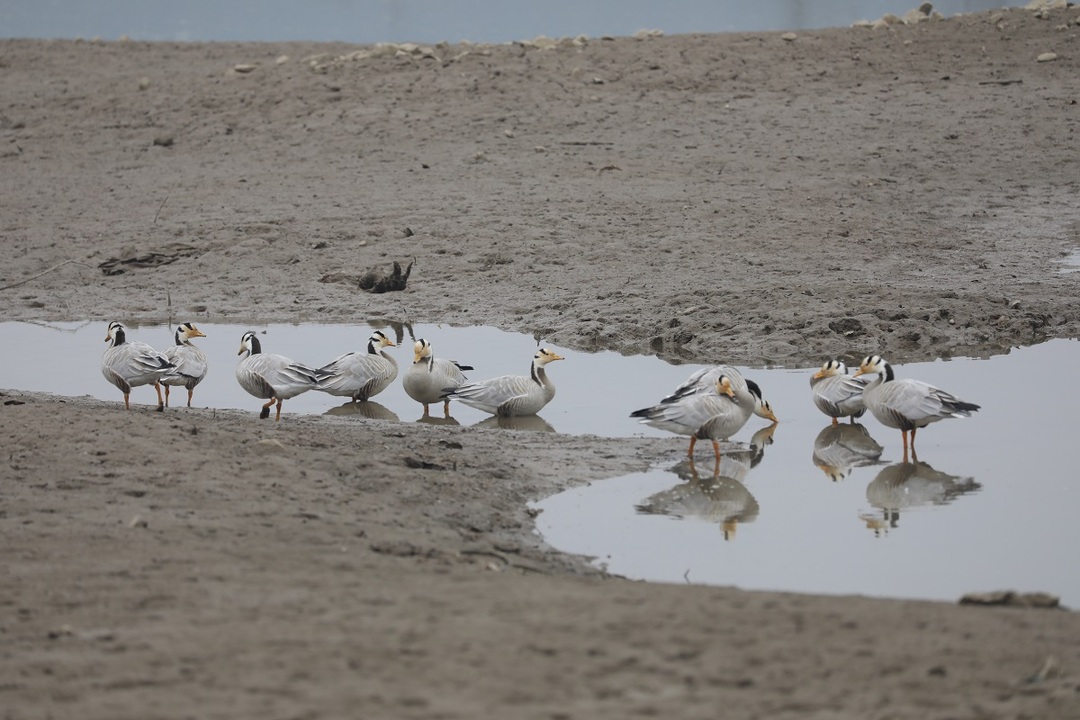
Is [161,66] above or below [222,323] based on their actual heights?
above

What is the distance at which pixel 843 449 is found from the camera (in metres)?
10.2

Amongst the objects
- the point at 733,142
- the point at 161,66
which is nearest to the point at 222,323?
the point at 733,142

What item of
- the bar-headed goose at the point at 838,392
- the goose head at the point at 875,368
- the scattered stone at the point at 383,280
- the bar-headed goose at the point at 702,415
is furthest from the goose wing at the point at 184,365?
the goose head at the point at 875,368

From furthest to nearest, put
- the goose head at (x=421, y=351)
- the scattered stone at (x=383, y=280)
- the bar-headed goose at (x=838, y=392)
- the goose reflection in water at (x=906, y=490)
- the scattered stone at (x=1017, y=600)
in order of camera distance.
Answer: the scattered stone at (x=383, y=280)
the goose head at (x=421, y=351)
the bar-headed goose at (x=838, y=392)
the goose reflection in water at (x=906, y=490)
the scattered stone at (x=1017, y=600)

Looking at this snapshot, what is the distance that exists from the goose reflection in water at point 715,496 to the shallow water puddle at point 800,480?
0.02 metres

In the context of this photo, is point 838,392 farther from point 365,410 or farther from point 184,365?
point 184,365

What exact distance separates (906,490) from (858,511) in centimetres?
67

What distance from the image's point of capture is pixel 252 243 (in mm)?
17797

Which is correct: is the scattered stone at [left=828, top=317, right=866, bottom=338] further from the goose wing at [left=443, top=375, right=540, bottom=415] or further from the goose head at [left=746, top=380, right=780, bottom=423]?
the goose wing at [left=443, top=375, right=540, bottom=415]

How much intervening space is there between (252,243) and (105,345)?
396cm

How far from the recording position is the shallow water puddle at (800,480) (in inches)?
289

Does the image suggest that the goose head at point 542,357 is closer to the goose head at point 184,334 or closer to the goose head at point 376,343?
the goose head at point 376,343

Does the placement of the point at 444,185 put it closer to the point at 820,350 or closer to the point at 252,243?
the point at 252,243

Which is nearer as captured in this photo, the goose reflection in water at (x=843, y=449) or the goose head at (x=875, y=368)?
the goose reflection in water at (x=843, y=449)
